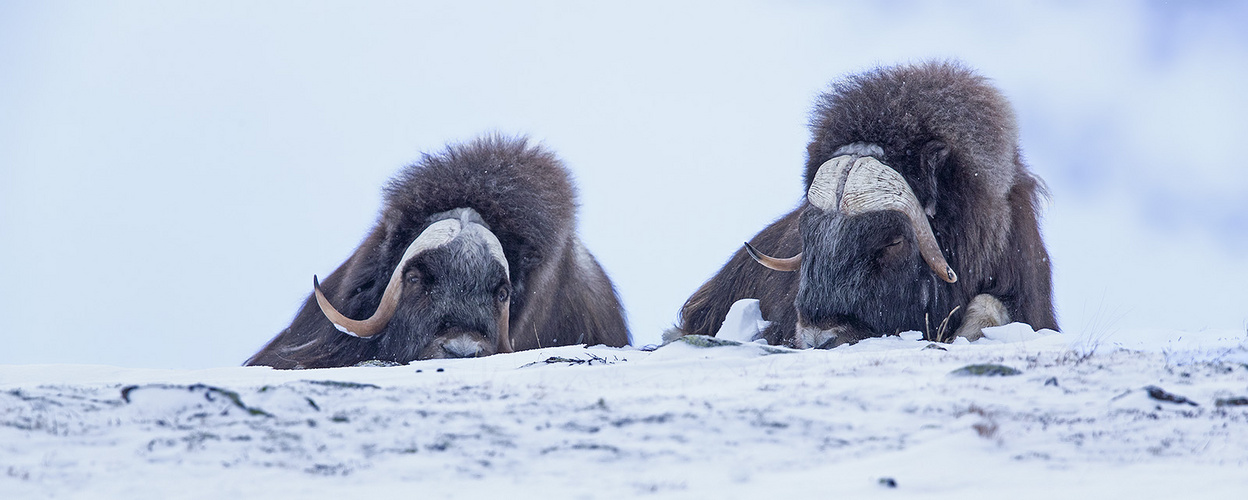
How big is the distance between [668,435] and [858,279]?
2764 millimetres

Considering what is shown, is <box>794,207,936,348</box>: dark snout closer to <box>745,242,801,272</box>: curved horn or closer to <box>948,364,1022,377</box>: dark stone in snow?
<box>745,242,801,272</box>: curved horn

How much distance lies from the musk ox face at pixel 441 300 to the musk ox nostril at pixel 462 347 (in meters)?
0.02

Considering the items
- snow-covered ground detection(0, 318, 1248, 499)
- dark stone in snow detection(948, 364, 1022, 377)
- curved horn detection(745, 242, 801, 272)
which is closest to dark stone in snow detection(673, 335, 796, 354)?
snow-covered ground detection(0, 318, 1248, 499)

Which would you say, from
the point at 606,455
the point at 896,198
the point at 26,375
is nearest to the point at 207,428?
the point at 606,455

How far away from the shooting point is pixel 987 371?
3596mm

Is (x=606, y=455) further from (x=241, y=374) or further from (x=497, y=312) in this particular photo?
(x=497, y=312)

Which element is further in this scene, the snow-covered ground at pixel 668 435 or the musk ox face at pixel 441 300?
the musk ox face at pixel 441 300

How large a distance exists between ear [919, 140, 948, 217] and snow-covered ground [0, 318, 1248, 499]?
188 cm

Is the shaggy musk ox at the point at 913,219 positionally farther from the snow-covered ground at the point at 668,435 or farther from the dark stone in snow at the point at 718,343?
the snow-covered ground at the point at 668,435

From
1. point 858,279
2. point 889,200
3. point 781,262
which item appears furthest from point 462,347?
point 889,200

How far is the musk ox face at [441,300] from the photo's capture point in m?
6.04

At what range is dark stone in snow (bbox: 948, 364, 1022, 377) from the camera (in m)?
3.58

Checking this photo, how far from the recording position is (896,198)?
5566mm

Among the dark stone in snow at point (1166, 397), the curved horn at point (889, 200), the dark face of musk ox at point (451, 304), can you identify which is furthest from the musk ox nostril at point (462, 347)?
the dark stone in snow at point (1166, 397)
